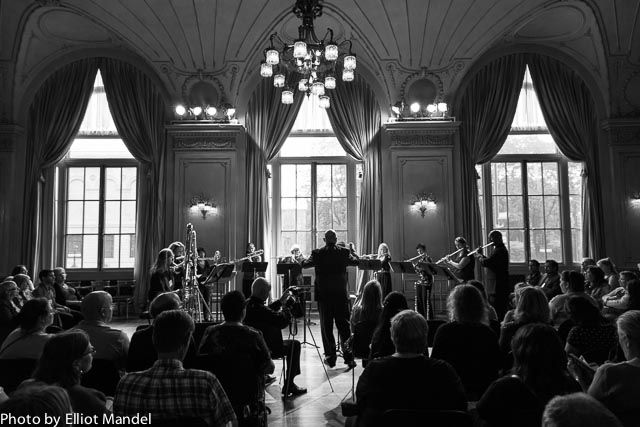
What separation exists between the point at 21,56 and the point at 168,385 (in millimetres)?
10457

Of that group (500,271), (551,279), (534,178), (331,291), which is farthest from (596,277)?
(534,178)

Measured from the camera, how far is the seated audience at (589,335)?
312cm

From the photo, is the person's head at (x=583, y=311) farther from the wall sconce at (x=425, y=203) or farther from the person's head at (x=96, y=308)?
the wall sconce at (x=425, y=203)

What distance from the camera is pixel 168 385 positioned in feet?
6.82

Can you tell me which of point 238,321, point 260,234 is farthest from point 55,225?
point 238,321

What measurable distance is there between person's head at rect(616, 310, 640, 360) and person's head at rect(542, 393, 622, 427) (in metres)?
1.31

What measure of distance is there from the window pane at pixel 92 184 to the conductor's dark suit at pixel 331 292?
22.8 feet

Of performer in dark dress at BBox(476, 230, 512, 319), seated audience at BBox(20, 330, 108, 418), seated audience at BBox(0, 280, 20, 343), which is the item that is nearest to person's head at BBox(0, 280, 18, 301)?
seated audience at BBox(0, 280, 20, 343)

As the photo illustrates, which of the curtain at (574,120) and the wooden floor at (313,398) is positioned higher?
the curtain at (574,120)

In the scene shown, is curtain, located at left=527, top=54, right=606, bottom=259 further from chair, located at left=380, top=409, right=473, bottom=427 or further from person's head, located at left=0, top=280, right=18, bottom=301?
person's head, located at left=0, top=280, right=18, bottom=301

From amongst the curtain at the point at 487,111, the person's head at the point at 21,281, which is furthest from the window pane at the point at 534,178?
the person's head at the point at 21,281

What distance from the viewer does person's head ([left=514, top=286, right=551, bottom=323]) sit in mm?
3215

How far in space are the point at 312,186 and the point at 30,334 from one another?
7999mm

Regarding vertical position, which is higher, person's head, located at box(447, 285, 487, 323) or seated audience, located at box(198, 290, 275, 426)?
person's head, located at box(447, 285, 487, 323)
